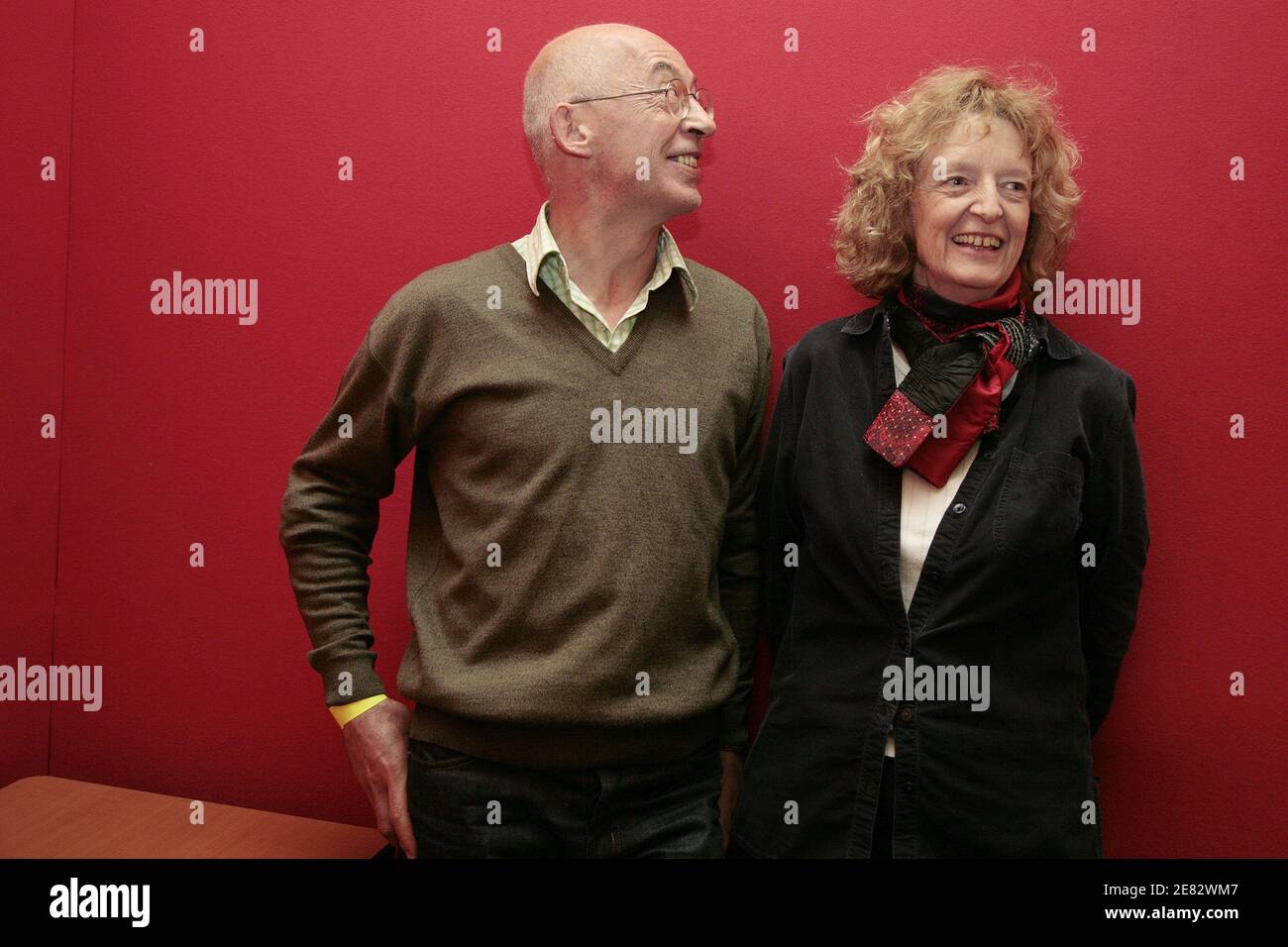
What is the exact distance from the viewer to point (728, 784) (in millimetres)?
1729

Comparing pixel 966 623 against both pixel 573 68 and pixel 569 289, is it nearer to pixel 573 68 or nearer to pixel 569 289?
pixel 569 289

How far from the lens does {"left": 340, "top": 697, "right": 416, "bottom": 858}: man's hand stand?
64.4 inches

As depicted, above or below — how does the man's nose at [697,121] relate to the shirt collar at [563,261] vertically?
above

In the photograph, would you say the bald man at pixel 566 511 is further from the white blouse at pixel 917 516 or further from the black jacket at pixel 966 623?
the white blouse at pixel 917 516

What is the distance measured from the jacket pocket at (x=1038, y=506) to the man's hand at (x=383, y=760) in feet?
3.39

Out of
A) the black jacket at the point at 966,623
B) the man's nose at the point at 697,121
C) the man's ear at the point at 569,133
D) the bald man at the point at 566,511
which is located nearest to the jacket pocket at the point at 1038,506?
the black jacket at the point at 966,623

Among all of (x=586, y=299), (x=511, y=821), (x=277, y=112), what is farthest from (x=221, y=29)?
(x=511, y=821)

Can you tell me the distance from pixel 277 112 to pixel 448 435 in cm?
91

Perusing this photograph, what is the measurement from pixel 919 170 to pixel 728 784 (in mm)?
1106

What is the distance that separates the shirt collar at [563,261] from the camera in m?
1.61

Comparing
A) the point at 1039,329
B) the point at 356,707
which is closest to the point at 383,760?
the point at 356,707

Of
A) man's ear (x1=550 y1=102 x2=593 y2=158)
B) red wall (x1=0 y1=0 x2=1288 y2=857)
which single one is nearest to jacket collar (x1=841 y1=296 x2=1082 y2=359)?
red wall (x1=0 y1=0 x2=1288 y2=857)

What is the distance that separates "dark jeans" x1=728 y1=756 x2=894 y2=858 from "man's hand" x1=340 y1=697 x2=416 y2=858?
763mm

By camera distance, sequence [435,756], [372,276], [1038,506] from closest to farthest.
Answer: [1038,506]
[435,756]
[372,276]
